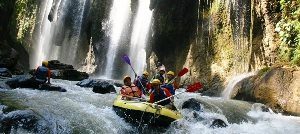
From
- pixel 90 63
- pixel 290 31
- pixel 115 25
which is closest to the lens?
pixel 290 31

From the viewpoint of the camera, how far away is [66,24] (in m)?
40.7

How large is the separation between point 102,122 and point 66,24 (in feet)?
106

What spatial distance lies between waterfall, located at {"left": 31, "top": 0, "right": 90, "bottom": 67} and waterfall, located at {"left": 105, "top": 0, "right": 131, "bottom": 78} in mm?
4100

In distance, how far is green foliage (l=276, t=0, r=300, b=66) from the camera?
16.8m

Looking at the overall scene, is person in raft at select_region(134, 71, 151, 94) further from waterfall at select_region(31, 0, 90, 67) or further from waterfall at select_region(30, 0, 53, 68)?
waterfall at select_region(30, 0, 53, 68)

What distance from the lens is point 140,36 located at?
33.6 meters

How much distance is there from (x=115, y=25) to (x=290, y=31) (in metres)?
21.3

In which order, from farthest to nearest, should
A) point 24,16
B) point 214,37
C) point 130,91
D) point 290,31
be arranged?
point 24,16 < point 214,37 < point 290,31 < point 130,91

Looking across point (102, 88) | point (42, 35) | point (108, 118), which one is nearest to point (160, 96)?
point (108, 118)

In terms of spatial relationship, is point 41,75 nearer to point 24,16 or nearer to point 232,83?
point 232,83

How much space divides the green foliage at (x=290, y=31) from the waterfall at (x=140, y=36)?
15.6 meters

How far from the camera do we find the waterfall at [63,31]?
39750 mm

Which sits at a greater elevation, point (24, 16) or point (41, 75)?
point (24, 16)

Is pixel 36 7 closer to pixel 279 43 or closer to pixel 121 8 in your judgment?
pixel 121 8
